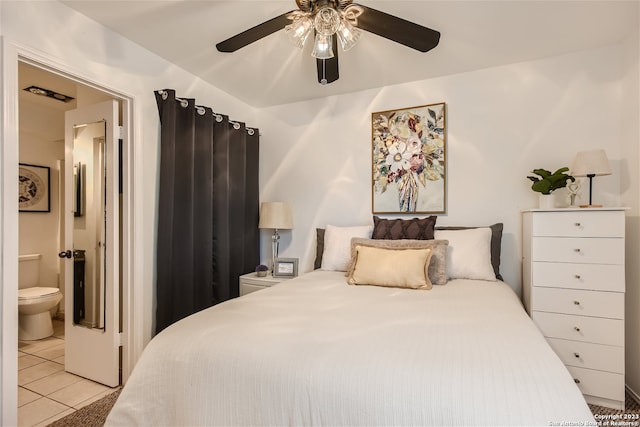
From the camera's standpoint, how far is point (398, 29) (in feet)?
5.27

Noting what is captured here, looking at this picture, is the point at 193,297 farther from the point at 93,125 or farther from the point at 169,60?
the point at 169,60

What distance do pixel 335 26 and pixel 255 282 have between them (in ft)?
6.93

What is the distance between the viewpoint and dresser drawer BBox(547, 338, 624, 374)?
6.18 ft

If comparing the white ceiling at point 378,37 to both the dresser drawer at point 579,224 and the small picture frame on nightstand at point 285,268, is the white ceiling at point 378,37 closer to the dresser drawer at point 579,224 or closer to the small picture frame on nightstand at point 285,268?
the dresser drawer at point 579,224

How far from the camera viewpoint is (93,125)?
2406 mm

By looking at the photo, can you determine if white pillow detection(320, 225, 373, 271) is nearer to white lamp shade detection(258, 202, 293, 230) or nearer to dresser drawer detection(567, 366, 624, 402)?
white lamp shade detection(258, 202, 293, 230)

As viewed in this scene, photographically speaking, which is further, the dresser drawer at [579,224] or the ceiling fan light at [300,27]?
the dresser drawer at [579,224]

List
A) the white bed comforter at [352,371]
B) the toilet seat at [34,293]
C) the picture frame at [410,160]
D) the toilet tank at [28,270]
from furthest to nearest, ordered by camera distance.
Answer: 1. the toilet tank at [28,270]
2. the toilet seat at [34,293]
3. the picture frame at [410,160]
4. the white bed comforter at [352,371]

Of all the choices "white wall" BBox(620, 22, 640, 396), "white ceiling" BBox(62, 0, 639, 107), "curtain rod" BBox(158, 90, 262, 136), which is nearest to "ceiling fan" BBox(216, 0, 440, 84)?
"white ceiling" BBox(62, 0, 639, 107)

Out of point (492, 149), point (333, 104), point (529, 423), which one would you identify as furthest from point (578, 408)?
point (333, 104)

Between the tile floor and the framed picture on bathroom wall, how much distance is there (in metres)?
1.60

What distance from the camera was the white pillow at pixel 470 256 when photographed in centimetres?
227

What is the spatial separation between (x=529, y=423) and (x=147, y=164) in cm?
255

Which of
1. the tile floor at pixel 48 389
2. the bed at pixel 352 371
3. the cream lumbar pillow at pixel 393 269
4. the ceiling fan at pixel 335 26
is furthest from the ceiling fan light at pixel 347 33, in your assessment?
the tile floor at pixel 48 389
